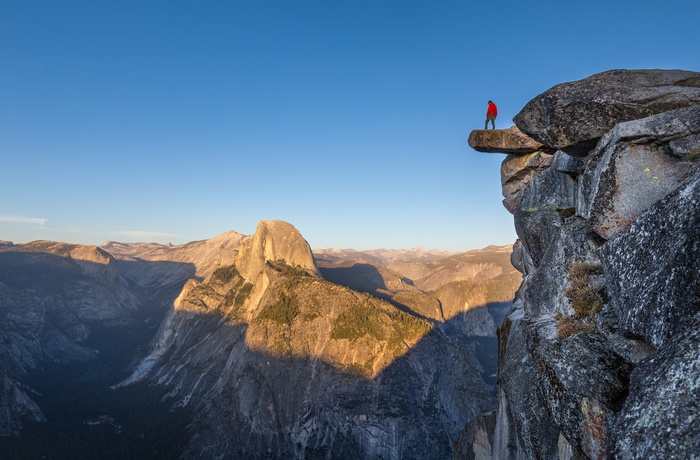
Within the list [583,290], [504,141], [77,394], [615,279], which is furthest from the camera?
[77,394]

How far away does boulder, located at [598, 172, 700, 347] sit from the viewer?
773cm

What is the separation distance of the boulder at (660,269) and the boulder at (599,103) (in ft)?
23.8

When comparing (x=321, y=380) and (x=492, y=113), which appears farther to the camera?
(x=321, y=380)

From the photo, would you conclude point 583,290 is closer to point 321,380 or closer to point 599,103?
point 599,103

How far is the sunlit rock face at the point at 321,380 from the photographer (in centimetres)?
8738

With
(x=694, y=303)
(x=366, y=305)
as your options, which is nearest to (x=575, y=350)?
(x=694, y=303)

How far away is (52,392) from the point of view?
13512 centimetres

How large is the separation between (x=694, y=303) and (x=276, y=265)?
147801mm

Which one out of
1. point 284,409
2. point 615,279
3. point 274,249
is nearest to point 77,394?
point 274,249

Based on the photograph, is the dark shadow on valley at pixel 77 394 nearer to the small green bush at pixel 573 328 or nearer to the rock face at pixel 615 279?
the rock face at pixel 615 279

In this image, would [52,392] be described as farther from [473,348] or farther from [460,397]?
[473,348]

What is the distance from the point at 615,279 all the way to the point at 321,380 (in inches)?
3767

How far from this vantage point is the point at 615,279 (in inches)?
432

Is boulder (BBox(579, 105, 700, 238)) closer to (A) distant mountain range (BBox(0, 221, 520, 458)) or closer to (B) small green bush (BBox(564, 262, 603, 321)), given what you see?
(B) small green bush (BBox(564, 262, 603, 321))
